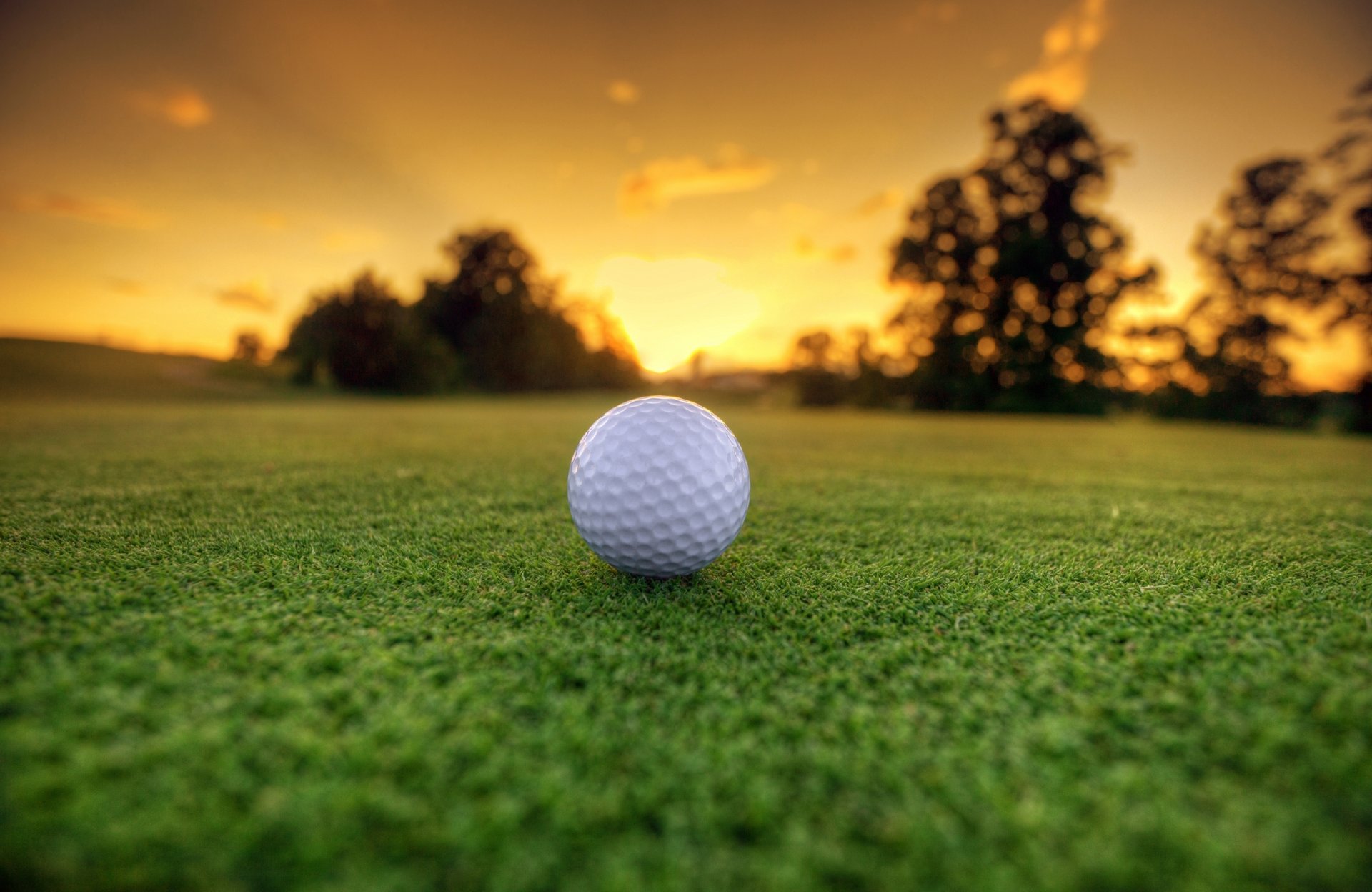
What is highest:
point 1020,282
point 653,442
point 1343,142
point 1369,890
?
point 1343,142

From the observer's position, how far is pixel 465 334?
29344 millimetres

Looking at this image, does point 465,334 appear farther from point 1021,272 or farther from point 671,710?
point 671,710

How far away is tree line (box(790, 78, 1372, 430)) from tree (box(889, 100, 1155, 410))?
5cm

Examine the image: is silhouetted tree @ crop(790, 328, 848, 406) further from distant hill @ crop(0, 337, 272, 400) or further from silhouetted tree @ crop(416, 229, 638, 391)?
distant hill @ crop(0, 337, 272, 400)

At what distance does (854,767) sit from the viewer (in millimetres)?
940

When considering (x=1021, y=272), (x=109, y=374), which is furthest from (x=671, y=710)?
(x=109, y=374)

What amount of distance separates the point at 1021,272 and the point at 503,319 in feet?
77.9

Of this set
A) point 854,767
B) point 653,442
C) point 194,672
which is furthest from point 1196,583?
point 194,672

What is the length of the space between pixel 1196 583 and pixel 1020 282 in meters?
20.8

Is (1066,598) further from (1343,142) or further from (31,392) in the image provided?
(1343,142)

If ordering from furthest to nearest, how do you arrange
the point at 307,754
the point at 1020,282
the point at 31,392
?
the point at 1020,282, the point at 31,392, the point at 307,754

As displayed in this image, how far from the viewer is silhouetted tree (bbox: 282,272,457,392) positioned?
21.2 meters

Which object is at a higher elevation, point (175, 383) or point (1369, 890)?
point (175, 383)

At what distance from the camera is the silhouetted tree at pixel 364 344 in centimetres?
2119
